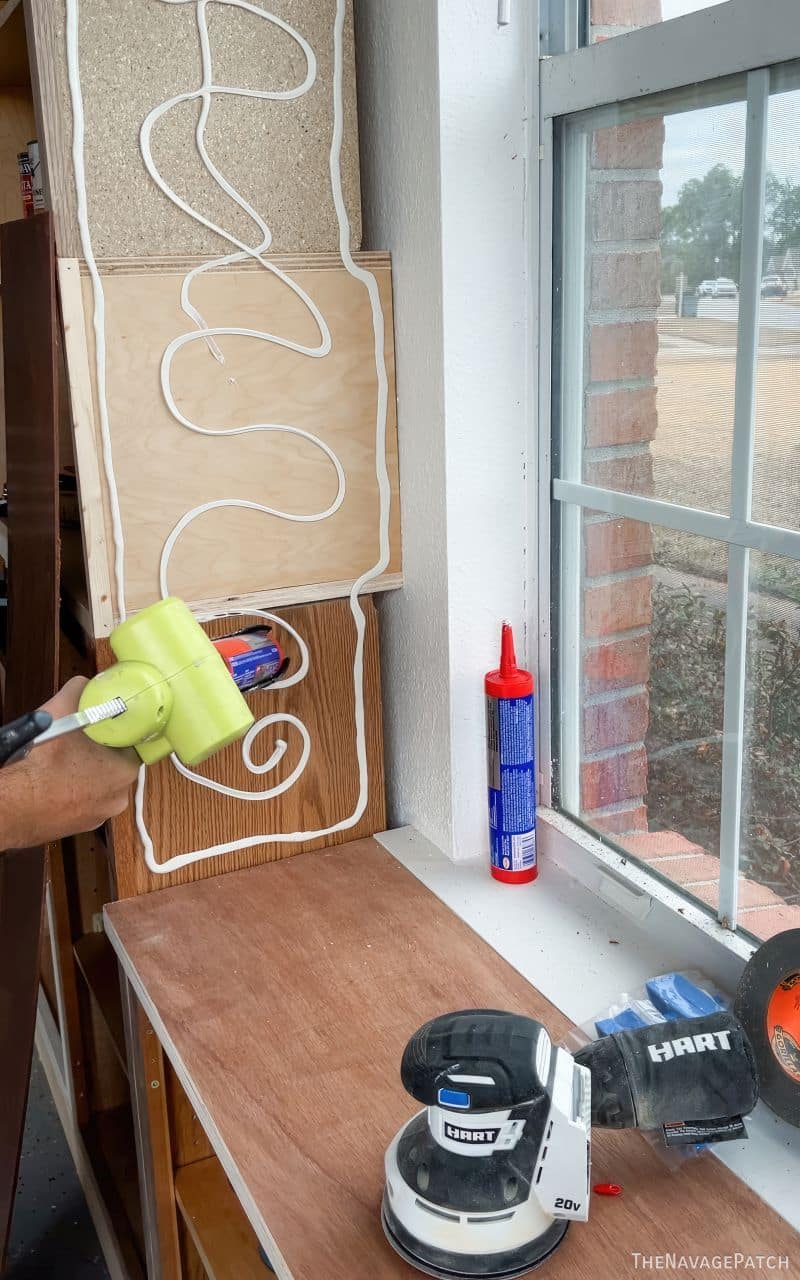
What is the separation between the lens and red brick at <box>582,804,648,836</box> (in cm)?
130

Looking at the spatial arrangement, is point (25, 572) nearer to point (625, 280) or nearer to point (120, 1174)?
point (625, 280)

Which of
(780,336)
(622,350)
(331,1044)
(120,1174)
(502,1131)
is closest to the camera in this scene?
(502,1131)

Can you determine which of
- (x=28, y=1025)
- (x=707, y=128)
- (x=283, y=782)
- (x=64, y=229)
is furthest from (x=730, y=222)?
(x=28, y=1025)

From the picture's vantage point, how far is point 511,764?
1.35 metres

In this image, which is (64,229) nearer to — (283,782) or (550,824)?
(283,782)

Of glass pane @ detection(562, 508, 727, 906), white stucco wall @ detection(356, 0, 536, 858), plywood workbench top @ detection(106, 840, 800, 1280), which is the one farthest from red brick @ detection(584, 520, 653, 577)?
plywood workbench top @ detection(106, 840, 800, 1280)

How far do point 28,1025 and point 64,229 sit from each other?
96 centimetres

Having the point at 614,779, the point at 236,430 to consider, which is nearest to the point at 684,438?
the point at 614,779

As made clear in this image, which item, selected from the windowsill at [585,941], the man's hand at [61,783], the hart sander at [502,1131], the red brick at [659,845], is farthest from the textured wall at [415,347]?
the hart sander at [502,1131]

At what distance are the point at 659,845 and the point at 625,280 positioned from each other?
0.63 metres

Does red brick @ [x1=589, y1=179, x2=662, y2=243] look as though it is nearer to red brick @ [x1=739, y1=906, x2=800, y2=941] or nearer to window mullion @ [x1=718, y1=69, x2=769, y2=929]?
window mullion @ [x1=718, y1=69, x2=769, y2=929]

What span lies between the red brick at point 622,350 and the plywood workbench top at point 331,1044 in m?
0.65

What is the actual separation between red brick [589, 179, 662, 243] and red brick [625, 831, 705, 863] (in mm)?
642

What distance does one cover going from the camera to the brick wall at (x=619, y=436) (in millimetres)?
1162
